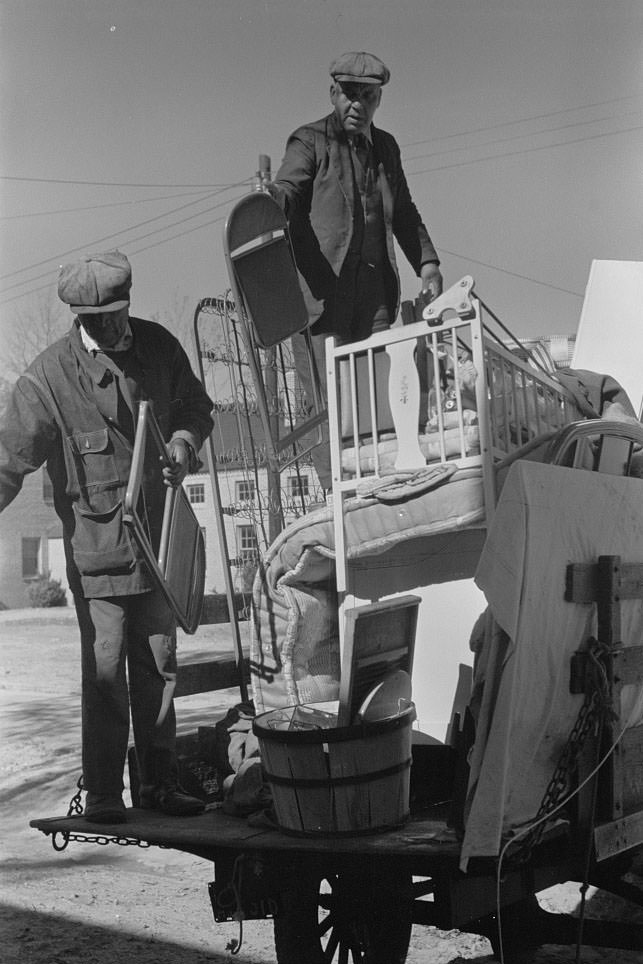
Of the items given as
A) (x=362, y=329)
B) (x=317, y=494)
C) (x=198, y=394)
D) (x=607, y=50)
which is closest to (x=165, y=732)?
Result: (x=198, y=394)

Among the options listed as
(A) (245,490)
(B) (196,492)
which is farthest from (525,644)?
(A) (245,490)

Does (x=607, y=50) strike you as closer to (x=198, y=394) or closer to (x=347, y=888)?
(x=198, y=394)

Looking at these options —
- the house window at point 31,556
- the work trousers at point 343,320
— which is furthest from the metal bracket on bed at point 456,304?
the house window at point 31,556

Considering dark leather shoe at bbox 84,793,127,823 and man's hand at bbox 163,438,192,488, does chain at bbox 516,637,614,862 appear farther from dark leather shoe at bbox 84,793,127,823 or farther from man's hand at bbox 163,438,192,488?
man's hand at bbox 163,438,192,488

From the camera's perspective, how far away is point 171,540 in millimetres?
3236

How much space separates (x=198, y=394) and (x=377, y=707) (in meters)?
1.34

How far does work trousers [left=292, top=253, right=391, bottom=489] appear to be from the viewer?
13.1 ft

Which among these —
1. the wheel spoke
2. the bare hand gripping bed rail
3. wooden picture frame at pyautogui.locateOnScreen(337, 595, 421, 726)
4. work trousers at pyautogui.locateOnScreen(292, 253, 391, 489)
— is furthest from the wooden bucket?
work trousers at pyautogui.locateOnScreen(292, 253, 391, 489)

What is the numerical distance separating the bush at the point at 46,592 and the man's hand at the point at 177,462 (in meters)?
3.06

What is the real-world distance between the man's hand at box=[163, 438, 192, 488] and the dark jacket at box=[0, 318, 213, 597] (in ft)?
0.26

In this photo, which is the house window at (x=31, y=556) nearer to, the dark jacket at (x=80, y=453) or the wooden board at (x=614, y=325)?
the dark jacket at (x=80, y=453)

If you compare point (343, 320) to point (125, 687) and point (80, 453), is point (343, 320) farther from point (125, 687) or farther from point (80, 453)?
point (125, 687)

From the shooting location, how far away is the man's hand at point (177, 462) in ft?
10.7

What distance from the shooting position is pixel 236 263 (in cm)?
350
